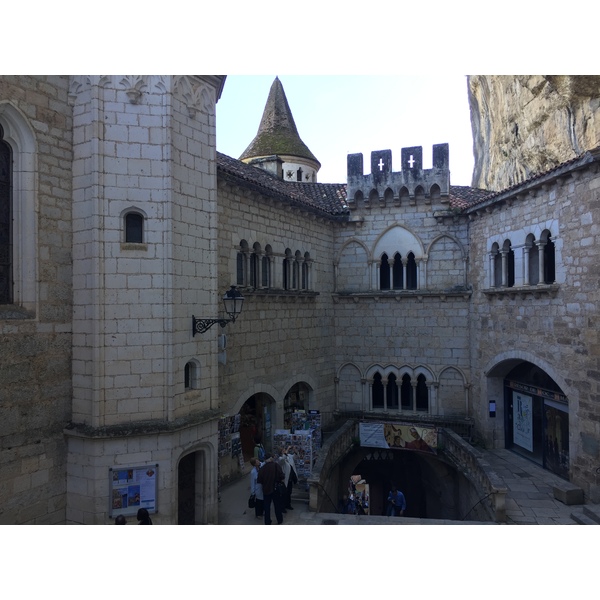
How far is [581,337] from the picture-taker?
1130cm

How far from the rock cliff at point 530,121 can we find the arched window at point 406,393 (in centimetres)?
954

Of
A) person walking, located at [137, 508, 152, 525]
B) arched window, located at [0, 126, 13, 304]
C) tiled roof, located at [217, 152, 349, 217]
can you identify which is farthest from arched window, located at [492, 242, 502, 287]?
arched window, located at [0, 126, 13, 304]

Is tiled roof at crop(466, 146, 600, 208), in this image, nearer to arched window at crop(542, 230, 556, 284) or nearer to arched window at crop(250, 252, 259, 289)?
arched window at crop(542, 230, 556, 284)

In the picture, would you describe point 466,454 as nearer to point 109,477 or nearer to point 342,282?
point 342,282

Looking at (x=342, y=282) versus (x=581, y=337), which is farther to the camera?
(x=342, y=282)

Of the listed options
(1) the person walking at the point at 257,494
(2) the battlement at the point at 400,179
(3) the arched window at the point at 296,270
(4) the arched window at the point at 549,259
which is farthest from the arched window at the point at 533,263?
(1) the person walking at the point at 257,494

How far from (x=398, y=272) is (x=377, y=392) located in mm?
4658

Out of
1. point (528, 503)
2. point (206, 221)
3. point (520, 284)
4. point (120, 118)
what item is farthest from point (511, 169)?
point (120, 118)

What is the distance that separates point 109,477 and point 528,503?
945 centimetres

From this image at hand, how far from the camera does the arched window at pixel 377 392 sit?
58.9 ft

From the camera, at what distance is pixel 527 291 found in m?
13.3

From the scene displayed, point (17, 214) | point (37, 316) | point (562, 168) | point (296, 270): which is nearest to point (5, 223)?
point (17, 214)

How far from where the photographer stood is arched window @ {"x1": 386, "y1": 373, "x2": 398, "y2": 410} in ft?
58.5

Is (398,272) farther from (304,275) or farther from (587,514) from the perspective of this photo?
(587,514)
